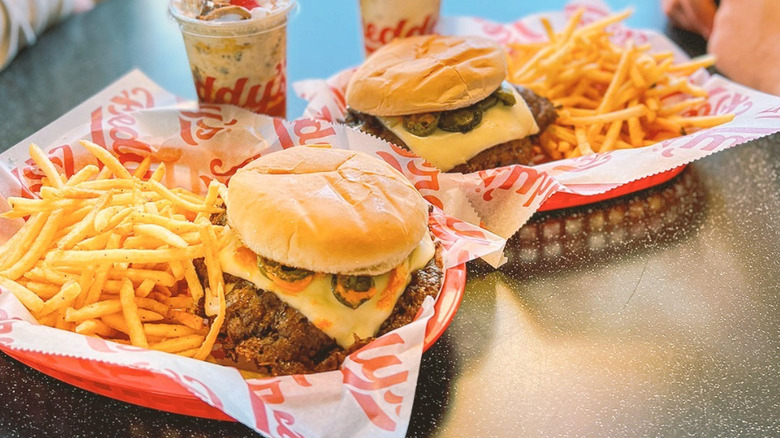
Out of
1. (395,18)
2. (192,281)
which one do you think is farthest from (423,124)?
(192,281)

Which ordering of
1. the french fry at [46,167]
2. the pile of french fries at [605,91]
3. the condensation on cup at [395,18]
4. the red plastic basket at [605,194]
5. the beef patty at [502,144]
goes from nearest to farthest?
1. the french fry at [46,167]
2. the red plastic basket at [605,194]
3. the beef patty at [502,144]
4. the pile of french fries at [605,91]
5. the condensation on cup at [395,18]

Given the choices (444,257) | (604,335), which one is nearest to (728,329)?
(604,335)

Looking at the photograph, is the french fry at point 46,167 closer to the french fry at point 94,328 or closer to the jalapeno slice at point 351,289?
the french fry at point 94,328

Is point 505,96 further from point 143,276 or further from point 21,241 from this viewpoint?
point 21,241

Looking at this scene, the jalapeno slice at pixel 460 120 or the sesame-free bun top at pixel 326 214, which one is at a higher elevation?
the sesame-free bun top at pixel 326 214

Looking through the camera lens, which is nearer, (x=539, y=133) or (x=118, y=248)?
(x=118, y=248)

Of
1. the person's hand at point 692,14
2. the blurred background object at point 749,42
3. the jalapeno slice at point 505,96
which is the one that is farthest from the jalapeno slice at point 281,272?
the person's hand at point 692,14

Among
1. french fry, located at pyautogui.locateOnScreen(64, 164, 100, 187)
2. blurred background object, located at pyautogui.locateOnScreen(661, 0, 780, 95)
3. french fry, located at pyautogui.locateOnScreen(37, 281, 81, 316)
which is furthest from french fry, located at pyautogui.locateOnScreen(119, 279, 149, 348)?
blurred background object, located at pyautogui.locateOnScreen(661, 0, 780, 95)

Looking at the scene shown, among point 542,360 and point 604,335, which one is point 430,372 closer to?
point 542,360
